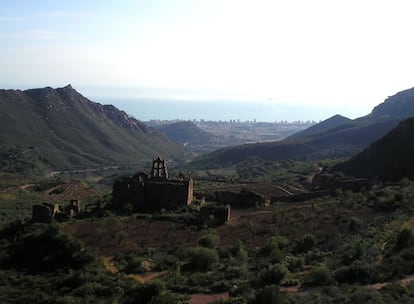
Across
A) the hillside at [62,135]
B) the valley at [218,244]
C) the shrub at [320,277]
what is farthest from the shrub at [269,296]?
the hillside at [62,135]

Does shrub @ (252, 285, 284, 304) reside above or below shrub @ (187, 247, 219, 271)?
above

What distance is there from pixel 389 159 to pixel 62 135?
76.0 m

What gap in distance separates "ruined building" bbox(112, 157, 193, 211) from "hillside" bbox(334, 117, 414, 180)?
2091 cm

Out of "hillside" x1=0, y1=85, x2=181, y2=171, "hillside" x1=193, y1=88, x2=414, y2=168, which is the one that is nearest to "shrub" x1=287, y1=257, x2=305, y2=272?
"hillside" x1=0, y1=85, x2=181, y2=171

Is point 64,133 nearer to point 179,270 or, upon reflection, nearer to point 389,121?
point 389,121

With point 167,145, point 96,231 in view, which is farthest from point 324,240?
point 167,145

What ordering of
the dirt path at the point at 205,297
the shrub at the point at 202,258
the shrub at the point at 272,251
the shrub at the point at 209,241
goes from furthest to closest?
the shrub at the point at 209,241, the shrub at the point at 202,258, the shrub at the point at 272,251, the dirt path at the point at 205,297

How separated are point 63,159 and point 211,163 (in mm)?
28702

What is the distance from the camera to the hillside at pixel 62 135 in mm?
97188

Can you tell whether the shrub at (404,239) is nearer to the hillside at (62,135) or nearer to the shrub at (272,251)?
the shrub at (272,251)

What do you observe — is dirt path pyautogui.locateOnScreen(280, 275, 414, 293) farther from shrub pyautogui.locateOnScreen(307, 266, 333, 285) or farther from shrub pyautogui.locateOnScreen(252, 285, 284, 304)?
shrub pyautogui.locateOnScreen(252, 285, 284, 304)

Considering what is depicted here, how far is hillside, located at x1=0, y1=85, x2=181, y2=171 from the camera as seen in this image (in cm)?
9719

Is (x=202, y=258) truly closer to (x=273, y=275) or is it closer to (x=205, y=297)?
(x=205, y=297)

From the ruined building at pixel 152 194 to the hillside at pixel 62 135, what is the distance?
56955mm
